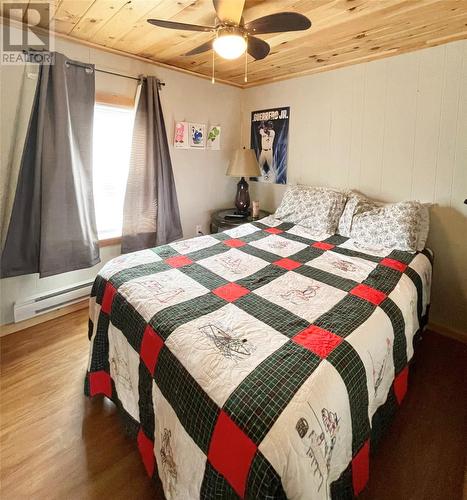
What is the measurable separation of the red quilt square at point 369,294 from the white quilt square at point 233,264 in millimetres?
538

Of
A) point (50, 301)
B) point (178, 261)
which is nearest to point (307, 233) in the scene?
point (178, 261)

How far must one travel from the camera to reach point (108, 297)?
5.08ft

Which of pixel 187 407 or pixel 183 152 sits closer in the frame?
pixel 187 407

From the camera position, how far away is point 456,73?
2.10 m

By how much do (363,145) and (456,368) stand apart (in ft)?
6.04

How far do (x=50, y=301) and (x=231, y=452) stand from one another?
2.23 m

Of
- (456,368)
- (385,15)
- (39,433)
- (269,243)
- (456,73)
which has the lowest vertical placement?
(39,433)

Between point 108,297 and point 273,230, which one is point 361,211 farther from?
point 108,297

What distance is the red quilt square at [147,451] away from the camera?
121 cm

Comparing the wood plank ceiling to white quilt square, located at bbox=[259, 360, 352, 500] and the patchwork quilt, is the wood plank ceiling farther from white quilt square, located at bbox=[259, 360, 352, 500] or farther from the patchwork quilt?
white quilt square, located at bbox=[259, 360, 352, 500]

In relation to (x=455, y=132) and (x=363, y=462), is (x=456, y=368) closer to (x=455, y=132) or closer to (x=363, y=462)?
A: (x=363, y=462)

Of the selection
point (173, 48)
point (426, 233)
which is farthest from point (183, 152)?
point (426, 233)

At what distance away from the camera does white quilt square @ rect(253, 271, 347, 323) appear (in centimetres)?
131

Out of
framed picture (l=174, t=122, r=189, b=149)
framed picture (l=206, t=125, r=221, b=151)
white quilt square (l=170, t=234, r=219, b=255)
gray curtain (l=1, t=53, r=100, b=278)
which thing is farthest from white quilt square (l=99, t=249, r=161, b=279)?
framed picture (l=206, t=125, r=221, b=151)
